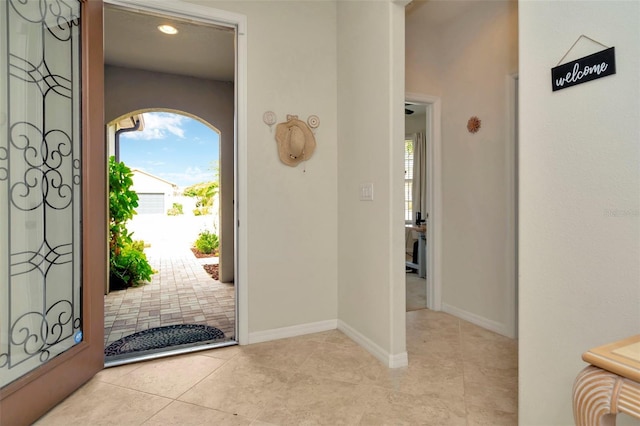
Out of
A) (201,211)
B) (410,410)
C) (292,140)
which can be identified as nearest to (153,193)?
(201,211)

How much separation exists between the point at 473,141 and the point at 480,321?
1.60 m

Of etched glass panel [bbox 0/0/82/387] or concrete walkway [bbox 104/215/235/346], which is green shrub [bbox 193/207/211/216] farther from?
etched glass panel [bbox 0/0/82/387]

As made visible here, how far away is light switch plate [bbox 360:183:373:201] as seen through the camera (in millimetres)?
2450

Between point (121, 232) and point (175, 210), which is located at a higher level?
point (175, 210)

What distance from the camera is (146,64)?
421cm

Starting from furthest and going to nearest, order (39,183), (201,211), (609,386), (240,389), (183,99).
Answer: (201,211)
(183,99)
(240,389)
(39,183)
(609,386)

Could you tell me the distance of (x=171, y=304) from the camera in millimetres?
3816

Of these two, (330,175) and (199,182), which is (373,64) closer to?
(330,175)

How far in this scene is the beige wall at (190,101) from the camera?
4.25 meters

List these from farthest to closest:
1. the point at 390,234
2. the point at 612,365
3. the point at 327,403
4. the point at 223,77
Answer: the point at 223,77, the point at 390,234, the point at 327,403, the point at 612,365

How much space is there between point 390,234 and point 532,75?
1.20 metres

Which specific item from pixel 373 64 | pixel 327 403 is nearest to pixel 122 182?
pixel 373 64

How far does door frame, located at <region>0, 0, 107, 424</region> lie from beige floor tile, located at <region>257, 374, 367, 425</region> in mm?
1103

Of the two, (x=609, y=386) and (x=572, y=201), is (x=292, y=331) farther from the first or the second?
(x=609, y=386)
